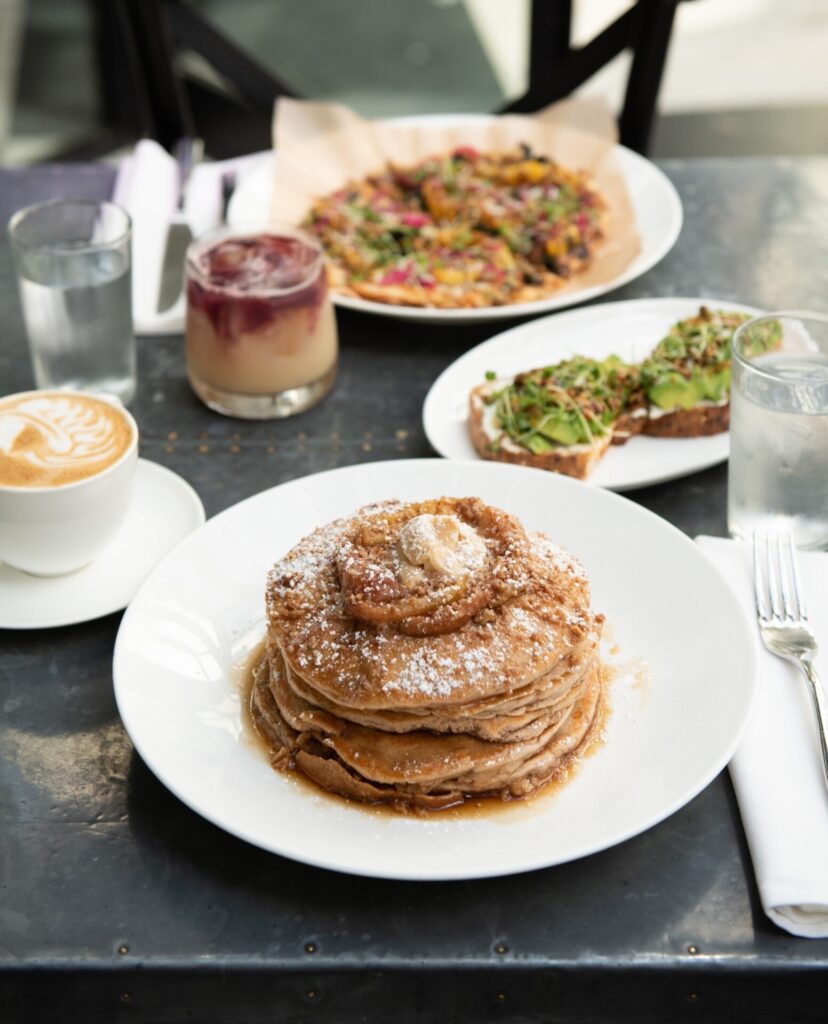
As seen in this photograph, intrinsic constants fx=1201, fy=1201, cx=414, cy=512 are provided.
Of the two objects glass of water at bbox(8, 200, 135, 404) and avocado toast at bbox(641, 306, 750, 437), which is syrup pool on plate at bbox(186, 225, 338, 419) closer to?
glass of water at bbox(8, 200, 135, 404)

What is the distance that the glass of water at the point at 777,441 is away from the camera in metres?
1.86

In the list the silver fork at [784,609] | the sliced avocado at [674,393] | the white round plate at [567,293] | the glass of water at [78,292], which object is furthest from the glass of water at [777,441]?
the glass of water at [78,292]

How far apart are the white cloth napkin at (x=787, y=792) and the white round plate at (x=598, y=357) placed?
44 centimetres

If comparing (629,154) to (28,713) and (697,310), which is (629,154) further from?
(28,713)

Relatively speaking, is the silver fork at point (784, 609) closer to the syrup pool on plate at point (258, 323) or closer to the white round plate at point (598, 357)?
the white round plate at point (598, 357)

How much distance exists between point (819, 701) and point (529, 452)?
2.47 feet

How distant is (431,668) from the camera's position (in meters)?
1.36

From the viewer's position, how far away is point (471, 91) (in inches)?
256

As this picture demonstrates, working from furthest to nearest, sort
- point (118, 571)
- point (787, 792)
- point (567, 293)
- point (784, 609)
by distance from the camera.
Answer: point (567, 293)
point (118, 571)
point (784, 609)
point (787, 792)

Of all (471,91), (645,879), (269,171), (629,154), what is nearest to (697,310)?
(629,154)

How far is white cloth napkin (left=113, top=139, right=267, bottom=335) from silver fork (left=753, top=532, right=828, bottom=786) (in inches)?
53.8

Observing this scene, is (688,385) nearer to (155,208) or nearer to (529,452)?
(529,452)

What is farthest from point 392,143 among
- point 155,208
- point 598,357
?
point 598,357

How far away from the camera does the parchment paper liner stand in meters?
3.19
